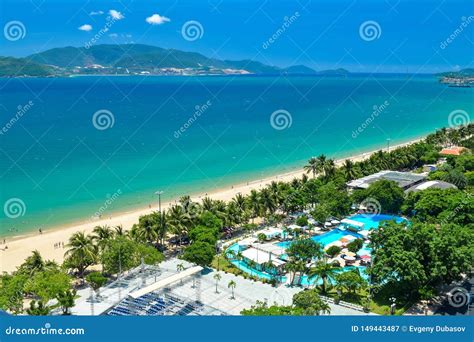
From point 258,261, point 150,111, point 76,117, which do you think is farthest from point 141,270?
point 150,111

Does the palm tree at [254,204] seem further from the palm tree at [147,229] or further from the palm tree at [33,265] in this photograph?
the palm tree at [33,265]

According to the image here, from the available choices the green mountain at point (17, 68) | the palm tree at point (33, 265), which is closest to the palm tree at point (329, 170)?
the palm tree at point (33, 265)

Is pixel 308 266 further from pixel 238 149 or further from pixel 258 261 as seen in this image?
pixel 238 149

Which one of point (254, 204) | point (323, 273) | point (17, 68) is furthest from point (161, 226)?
point (17, 68)

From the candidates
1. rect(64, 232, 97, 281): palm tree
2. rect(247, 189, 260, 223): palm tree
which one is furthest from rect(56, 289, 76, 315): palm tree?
rect(247, 189, 260, 223): palm tree

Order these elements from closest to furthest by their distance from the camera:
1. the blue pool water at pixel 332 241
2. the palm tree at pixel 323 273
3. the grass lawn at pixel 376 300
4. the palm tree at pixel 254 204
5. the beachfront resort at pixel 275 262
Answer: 1. the beachfront resort at pixel 275 262
2. the grass lawn at pixel 376 300
3. the palm tree at pixel 323 273
4. the blue pool water at pixel 332 241
5. the palm tree at pixel 254 204
